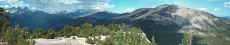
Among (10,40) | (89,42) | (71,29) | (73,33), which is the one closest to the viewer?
(10,40)

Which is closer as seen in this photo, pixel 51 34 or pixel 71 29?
pixel 51 34

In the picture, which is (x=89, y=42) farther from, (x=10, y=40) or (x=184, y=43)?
(x=184, y=43)

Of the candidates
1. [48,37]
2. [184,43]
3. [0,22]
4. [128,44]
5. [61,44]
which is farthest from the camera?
[48,37]

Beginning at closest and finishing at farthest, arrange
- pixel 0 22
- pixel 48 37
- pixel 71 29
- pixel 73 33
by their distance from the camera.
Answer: pixel 0 22 → pixel 48 37 → pixel 73 33 → pixel 71 29

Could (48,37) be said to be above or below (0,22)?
below

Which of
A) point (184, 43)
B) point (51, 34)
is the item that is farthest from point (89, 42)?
point (184, 43)

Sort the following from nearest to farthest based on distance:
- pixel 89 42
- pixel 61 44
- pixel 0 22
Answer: pixel 0 22, pixel 61 44, pixel 89 42

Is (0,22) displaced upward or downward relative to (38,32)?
upward

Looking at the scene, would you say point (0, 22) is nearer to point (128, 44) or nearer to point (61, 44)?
point (61, 44)

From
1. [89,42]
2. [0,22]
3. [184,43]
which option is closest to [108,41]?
[89,42]
